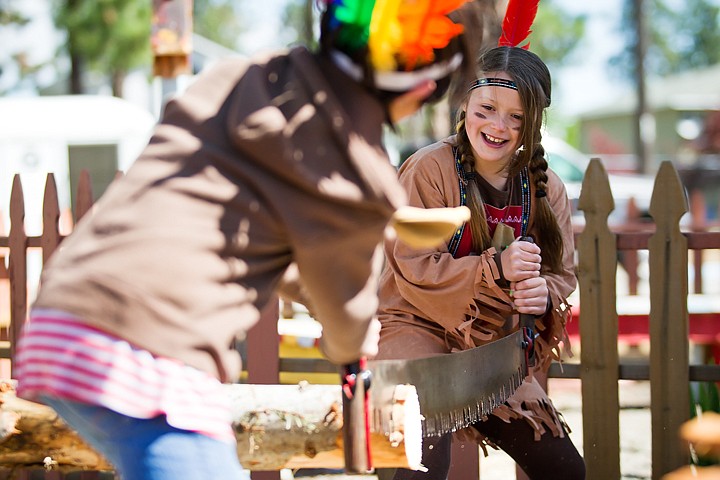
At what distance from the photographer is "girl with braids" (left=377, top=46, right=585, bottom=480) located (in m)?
2.64

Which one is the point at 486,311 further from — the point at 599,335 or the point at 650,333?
the point at 650,333

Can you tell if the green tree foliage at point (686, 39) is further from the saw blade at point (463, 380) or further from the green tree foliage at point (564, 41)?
the saw blade at point (463, 380)

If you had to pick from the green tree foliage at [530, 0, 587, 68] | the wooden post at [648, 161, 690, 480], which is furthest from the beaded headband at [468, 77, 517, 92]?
the green tree foliage at [530, 0, 587, 68]

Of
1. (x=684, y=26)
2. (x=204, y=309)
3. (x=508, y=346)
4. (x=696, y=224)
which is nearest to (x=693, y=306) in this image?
(x=508, y=346)

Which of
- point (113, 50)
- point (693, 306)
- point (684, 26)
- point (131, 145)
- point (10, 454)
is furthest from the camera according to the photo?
point (684, 26)

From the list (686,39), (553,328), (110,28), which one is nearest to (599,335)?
(553,328)

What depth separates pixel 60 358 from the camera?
4.51 ft

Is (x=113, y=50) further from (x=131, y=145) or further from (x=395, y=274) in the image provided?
(x=395, y=274)

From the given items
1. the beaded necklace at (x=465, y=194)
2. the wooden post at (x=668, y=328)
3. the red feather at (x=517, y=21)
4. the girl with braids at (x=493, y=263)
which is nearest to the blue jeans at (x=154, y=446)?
the girl with braids at (x=493, y=263)

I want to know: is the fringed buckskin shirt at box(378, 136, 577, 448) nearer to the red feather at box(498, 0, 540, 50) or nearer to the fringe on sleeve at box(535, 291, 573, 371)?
the fringe on sleeve at box(535, 291, 573, 371)

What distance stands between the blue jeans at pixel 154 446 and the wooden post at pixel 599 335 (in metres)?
2.68

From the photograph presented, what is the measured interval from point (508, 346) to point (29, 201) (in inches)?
354

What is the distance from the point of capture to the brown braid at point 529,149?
272 cm

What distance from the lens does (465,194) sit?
2.74 metres
